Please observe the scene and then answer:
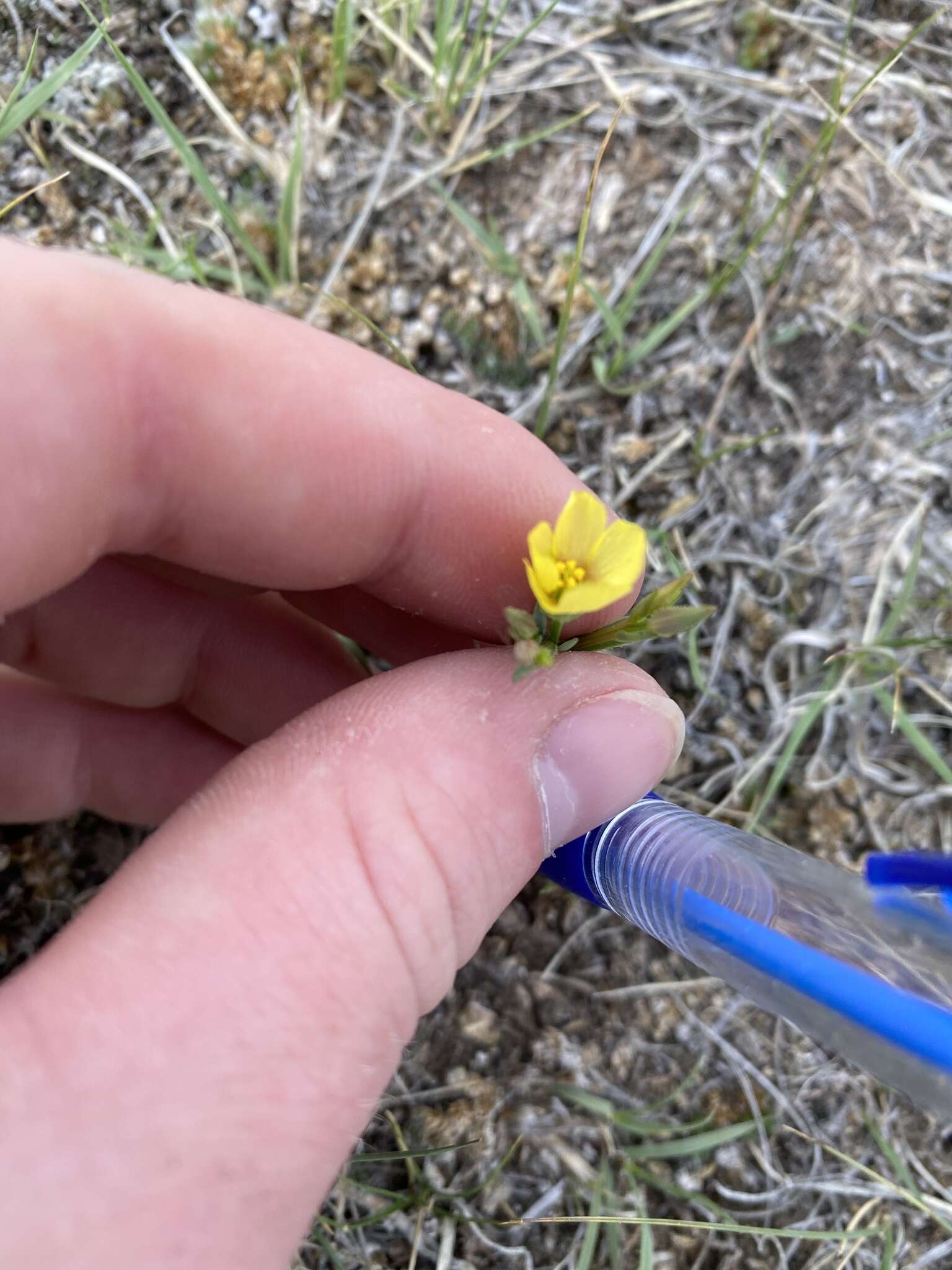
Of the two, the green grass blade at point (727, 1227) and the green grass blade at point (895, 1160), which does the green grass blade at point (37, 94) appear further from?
the green grass blade at point (895, 1160)

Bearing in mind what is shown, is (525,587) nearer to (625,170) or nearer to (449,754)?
(449,754)

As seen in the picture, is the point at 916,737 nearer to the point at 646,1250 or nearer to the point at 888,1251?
the point at 888,1251

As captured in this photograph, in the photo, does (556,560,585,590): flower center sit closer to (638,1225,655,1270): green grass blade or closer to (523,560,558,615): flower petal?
(523,560,558,615): flower petal

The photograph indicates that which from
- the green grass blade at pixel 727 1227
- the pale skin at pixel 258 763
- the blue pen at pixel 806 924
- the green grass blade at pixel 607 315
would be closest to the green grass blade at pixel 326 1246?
the green grass blade at pixel 727 1227

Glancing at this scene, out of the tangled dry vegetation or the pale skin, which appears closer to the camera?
the pale skin

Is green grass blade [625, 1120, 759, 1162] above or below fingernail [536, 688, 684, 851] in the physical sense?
below

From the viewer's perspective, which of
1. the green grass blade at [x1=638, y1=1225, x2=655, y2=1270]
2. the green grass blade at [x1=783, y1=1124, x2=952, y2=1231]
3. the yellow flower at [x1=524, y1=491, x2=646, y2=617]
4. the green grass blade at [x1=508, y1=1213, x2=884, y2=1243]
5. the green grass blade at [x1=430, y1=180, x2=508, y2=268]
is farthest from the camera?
the green grass blade at [x1=430, y1=180, x2=508, y2=268]

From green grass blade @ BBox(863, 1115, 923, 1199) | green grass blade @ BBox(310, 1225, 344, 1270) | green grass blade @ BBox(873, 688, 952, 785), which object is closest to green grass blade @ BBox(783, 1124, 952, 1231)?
green grass blade @ BBox(863, 1115, 923, 1199)

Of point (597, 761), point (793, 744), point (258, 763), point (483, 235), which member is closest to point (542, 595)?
point (597, 761)
